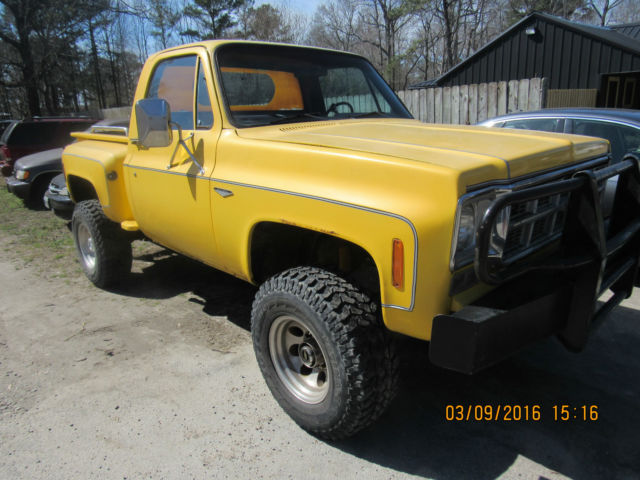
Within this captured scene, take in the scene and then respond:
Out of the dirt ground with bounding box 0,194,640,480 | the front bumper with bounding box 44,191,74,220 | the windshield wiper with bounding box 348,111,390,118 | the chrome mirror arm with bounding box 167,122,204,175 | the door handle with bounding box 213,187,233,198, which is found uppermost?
the windshield wiper with bounding box 348,111,390,118

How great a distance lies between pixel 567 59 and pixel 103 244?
16.6m

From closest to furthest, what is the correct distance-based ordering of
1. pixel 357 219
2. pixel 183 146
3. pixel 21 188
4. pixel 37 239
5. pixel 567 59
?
pixel 357 219
pixel 183 146
pixel 37 239
pixel 21 188
pixel 567 59

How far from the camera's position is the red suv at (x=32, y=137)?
31.9 feet

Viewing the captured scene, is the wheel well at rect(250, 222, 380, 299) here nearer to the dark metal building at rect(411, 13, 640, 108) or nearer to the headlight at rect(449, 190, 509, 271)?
the headlight at rect(449, 190, 509, 271)

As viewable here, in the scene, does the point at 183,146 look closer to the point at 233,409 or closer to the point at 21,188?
the point at 233,409

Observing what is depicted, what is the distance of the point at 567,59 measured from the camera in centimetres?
1616

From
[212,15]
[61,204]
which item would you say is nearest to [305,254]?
[61,204]

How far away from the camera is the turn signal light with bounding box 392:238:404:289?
6.66 ft

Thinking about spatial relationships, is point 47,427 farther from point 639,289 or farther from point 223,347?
point 639,289

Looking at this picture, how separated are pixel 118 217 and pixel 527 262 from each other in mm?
3254

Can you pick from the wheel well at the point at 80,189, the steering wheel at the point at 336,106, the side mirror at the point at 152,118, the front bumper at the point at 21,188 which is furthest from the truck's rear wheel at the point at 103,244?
the front bumper at the point at 21,188

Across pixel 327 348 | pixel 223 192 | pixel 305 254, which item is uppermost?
pixel 223 192

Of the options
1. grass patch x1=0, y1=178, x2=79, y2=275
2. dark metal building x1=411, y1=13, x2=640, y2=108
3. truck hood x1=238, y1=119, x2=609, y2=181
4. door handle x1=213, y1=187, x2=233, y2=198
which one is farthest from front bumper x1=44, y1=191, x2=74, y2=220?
dark metal building x1=411, y1=13, x2=640, y2=108

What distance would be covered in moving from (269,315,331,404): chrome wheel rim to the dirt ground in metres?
0.23
